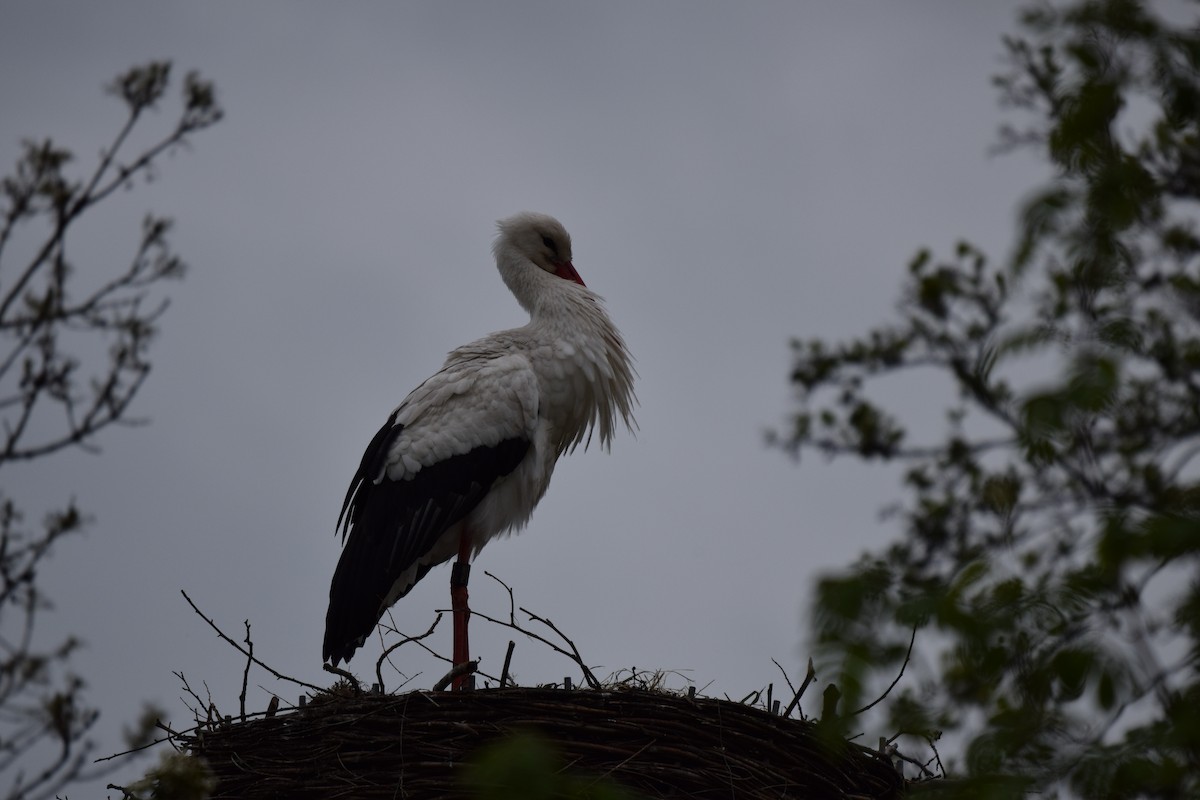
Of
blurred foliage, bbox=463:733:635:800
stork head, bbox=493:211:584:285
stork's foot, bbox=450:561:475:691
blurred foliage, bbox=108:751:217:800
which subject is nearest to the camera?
blurred foliage, bbox=463:733:635:800

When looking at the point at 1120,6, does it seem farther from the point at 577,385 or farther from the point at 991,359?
the point at 577,385

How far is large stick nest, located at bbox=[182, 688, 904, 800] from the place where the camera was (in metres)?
4.39

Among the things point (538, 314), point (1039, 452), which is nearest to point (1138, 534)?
point (1039, 452)

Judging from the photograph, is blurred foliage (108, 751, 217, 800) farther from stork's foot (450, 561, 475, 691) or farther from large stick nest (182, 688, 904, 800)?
stork's foot (450, 561, 475, 691)

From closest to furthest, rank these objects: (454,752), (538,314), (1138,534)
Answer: (1138,534), (454,752), (538,314)

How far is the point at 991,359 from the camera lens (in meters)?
2.40

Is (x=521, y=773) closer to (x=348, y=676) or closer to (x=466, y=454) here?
(x=348, y=676)

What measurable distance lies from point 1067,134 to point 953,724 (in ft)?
3.34

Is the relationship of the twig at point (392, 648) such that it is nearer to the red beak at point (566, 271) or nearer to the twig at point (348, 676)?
the twig at point (348, 676)

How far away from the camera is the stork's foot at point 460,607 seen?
19.6ft

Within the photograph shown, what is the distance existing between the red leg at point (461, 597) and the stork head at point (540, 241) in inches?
61.6

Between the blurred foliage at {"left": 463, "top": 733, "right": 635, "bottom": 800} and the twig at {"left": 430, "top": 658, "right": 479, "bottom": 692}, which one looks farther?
the twig at {"left": 430, "top": 658, "right": 479, "bottom": 692}

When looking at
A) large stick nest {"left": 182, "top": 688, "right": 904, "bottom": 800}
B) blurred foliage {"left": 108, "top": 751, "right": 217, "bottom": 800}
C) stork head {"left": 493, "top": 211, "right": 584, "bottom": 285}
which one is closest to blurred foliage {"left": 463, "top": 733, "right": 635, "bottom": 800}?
blurred foliage {"left": 108, "top": 751, "right": 217, "bottom": 800}

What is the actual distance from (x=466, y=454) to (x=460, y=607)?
0.64 meters
